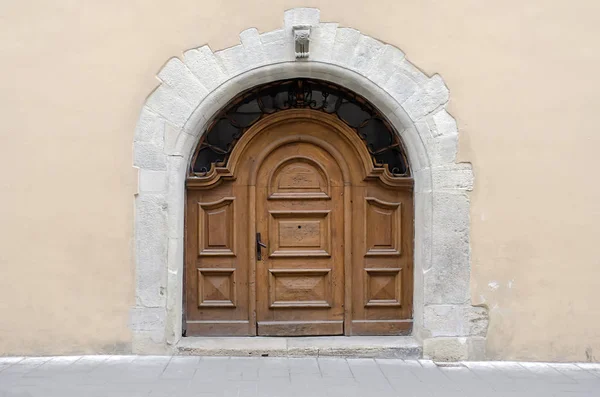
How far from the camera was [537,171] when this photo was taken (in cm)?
489

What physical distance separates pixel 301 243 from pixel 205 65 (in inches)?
71.8

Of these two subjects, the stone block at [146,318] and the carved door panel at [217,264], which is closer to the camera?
the stone block at [146,318]

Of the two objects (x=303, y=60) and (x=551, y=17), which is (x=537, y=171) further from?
(x=303, y=60)

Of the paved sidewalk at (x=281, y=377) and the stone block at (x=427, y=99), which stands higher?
the stone block at (x=427, y=99)

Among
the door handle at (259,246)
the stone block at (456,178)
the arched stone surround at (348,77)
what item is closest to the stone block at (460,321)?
the arched stone surround at (348,77)

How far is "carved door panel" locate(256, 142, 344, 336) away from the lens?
5320mm

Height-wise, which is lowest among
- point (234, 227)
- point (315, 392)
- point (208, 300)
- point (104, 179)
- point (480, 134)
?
point (315, 392)

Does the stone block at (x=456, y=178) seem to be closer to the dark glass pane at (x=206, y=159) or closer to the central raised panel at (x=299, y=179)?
the central raised panel at (x=299, y=179)

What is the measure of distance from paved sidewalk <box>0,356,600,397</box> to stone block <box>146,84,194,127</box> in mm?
2071

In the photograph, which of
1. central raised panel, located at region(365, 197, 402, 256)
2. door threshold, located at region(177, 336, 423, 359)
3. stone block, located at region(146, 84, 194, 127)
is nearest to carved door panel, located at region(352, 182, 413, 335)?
central raised panel, located at region(365, 197, 402, 256)

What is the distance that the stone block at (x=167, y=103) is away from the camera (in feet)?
16.0

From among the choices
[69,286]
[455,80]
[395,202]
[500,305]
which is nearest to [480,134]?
[455,80]

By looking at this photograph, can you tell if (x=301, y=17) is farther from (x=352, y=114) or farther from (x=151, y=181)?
(x=151, y=181)

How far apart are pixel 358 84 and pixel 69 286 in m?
3.03
